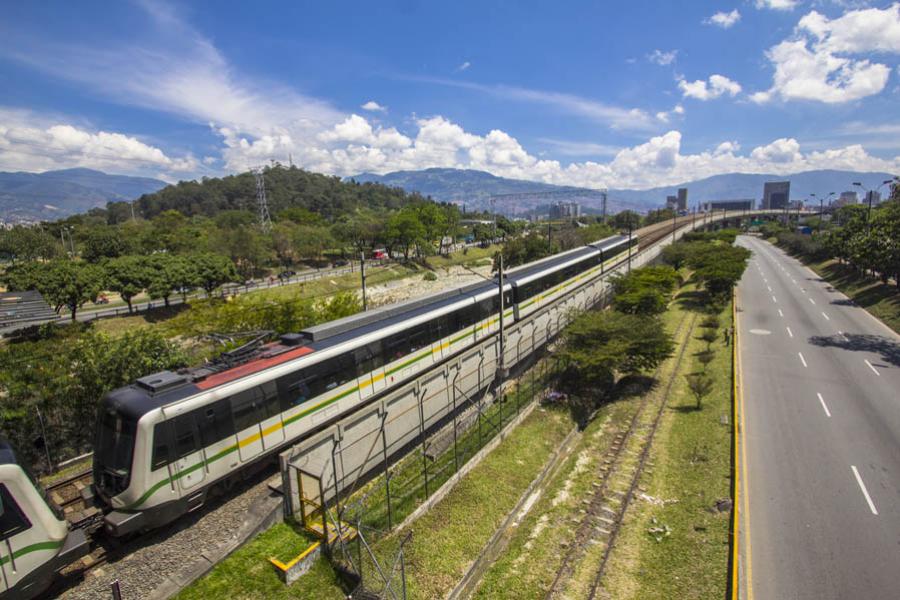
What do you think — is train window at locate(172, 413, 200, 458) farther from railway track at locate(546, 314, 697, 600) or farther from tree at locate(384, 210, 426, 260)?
tree at locate(384, 210, 426, 260)

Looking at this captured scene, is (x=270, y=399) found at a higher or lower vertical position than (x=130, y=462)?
higher

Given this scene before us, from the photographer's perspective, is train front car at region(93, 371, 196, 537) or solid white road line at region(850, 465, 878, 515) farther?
solid white road line at region(850, 465, 878, 515)

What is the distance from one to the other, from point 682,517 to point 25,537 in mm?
16376

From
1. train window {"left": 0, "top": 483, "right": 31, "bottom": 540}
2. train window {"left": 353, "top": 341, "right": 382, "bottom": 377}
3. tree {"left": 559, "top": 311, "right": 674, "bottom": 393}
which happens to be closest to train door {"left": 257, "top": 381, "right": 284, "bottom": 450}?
train window {"left": 353, "top": 341, "right": 382, "bottom": 377}

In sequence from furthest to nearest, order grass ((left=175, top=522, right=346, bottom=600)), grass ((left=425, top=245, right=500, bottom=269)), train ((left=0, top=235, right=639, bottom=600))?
1. grass ((left=425, top=245, right=500, bottom=269))
2. grass ((left=175, top=522, right=346, bottom=600))
3. train ((left=0, top=235, right=639, bottom=600))

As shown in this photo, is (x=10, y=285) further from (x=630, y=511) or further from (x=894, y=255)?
(x=894, y=255)

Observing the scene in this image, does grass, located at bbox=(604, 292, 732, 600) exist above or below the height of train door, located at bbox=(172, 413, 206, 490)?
below

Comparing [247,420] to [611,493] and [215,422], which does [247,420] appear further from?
[611,493]

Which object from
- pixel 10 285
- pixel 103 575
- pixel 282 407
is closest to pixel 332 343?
pixel 282 407

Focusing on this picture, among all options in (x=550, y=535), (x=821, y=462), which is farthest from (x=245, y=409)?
(x=821, y=462)

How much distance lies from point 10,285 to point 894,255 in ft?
222

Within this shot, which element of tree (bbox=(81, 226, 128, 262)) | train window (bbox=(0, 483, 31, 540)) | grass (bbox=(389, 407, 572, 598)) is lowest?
grass (bbox=(389, 407, 572, 598))

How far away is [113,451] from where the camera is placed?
10.8 m

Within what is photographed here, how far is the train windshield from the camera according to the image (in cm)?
1050
